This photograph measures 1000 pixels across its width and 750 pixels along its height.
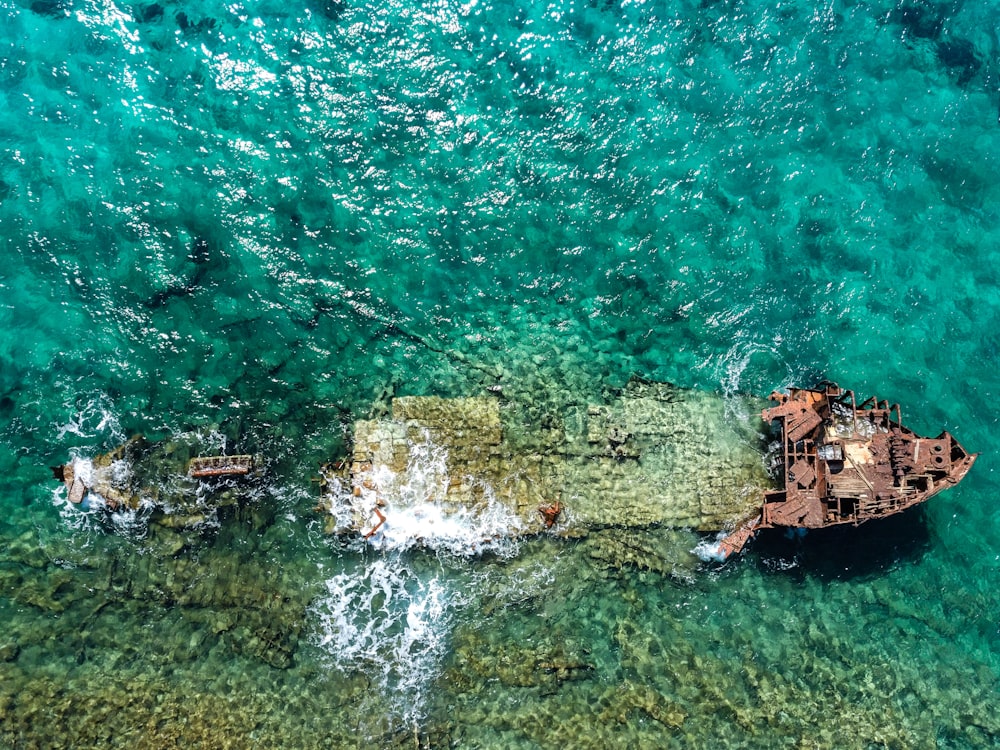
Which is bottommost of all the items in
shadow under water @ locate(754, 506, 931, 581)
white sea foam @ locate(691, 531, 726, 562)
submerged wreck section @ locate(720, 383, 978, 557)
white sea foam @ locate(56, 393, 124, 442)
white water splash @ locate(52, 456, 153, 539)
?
shadow under water @ locate(754, 506, 931, 581)

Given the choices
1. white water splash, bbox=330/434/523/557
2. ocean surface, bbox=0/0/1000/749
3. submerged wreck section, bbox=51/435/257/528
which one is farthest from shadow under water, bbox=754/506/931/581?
submerged wreck section, bbox=51/435/257/528

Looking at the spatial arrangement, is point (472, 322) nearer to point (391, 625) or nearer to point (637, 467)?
point (637, 467)

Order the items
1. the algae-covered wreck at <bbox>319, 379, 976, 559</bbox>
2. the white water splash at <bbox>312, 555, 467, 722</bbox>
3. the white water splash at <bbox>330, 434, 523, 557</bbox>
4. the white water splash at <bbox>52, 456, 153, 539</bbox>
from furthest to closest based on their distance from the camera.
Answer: the white water splash at <bbox>330, 434, 523, 557</bbox> → the white water splash at <bbox>52, 456, 153, 539</bbox> → the algae-covered wreck at <bbox>319, 379, 976, 559</bbox> → the white water splash at <bbox>312, 555, 467, 722</bbox>

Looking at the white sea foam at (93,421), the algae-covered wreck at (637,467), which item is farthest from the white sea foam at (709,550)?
the white sea foam at (93,421)

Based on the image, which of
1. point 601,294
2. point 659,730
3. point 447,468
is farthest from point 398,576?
point 601,294

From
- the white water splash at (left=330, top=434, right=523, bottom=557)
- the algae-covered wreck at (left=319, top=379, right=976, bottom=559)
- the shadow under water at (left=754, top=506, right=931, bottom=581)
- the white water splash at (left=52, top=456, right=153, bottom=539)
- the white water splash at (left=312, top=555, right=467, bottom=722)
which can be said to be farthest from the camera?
the shadow under water at (left=754, top=506, right=931, bottom=581)

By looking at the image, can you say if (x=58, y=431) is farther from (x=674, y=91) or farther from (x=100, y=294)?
(x=674, y=91)

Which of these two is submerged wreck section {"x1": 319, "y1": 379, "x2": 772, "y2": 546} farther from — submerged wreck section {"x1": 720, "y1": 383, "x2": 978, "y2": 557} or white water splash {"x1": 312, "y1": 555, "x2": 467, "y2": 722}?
white water splash {"x1": 312, "y1": 555, "x2": 467, "y2": 722}
